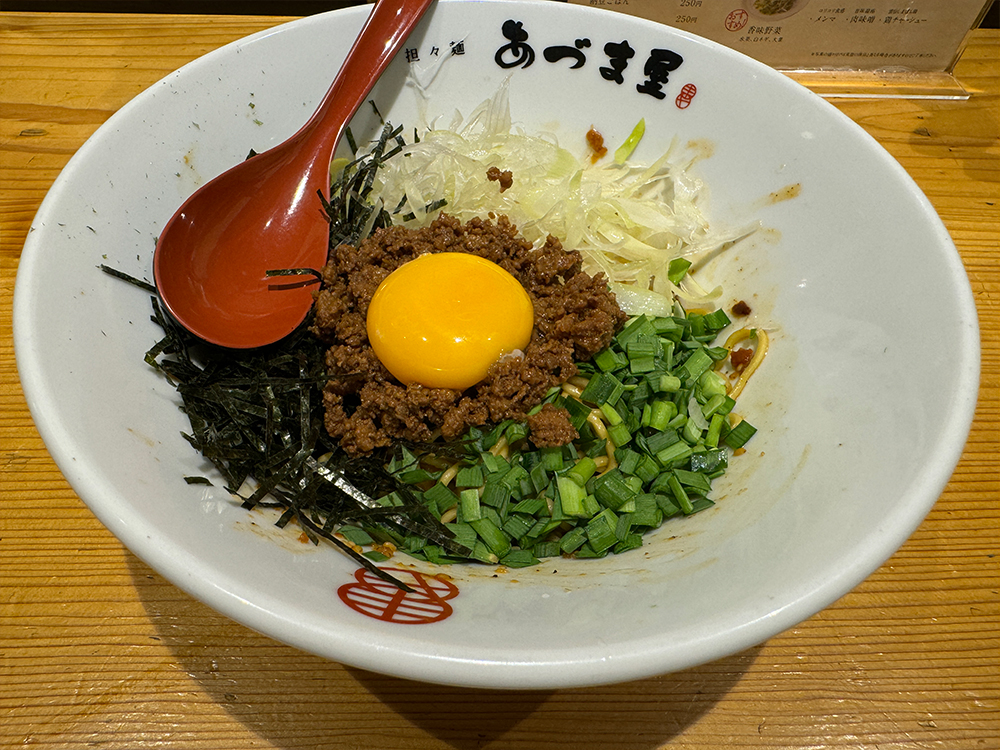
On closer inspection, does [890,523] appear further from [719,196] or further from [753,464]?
[719,196]

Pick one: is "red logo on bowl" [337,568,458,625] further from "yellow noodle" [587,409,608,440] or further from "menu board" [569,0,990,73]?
"menu board" [569,0,990,73]

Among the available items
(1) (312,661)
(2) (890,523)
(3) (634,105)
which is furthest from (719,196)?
(1) (312,661)

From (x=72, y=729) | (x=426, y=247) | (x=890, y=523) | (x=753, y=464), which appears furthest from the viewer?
(x=426, y=247)

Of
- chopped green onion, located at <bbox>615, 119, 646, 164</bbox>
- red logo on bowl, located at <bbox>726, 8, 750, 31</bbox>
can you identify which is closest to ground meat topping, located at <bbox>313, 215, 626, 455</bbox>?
chopped green onion, located at <bbox>615, 119, 646, 164</bbox>

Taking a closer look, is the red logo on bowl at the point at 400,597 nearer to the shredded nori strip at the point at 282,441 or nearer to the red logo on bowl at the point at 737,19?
the shredded nori strip at the point at 282,441

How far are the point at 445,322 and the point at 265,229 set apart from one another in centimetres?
70

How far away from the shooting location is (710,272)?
2.13 meters

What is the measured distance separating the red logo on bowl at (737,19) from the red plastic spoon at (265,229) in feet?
4.78

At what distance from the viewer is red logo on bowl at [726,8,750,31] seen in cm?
269

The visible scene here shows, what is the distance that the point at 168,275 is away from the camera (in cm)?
172

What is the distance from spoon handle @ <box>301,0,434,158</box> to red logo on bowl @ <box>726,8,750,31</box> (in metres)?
1.45

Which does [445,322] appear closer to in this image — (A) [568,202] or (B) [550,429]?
(B) [550,429]

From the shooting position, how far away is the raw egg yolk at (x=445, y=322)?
1688 millimetres

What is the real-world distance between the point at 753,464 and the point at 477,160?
135 centimetres
